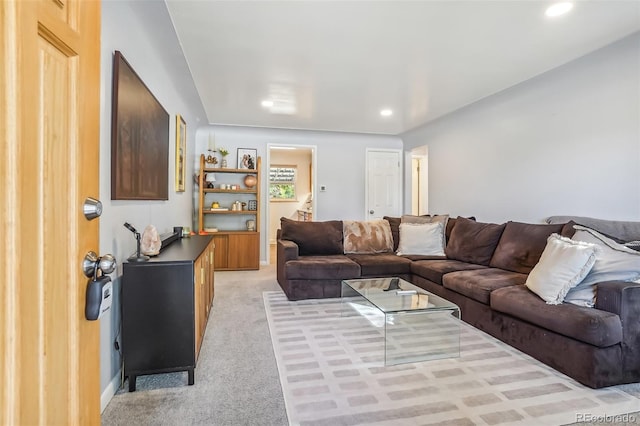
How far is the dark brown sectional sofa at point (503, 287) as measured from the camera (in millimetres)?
1946

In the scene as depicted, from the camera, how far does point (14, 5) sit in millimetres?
515

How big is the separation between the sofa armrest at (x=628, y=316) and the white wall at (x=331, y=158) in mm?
4630

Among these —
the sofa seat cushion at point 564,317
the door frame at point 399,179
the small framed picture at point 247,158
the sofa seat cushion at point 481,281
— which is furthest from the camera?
the door frame at point 399,179

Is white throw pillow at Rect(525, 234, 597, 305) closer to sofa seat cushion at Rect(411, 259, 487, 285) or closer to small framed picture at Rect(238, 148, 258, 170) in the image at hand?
sofa seat cushion at Rect(411, 259, 487, 285)

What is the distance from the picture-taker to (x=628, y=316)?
1955 millimetres

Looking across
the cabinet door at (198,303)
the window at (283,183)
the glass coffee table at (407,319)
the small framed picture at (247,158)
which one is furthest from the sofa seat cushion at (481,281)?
the window at (283,183)

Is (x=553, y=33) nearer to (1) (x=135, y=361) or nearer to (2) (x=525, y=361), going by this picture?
(2) (x=525, y=361)

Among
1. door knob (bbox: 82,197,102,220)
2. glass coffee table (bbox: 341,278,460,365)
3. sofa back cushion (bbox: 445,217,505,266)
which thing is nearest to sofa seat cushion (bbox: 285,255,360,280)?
glass coffee table (bbox: 341,278,460,365)

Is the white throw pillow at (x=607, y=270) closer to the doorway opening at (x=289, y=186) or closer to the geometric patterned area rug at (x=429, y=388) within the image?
the geometric patterned area rug at (x=429, y=388)

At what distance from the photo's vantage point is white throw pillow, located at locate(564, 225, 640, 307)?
2111 mm

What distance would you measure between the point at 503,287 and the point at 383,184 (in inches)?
161

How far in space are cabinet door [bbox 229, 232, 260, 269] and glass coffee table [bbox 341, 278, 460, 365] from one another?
234 cm

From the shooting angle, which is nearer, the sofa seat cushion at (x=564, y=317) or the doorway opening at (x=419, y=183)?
the sofa seat cushion at (x=564, y=317)

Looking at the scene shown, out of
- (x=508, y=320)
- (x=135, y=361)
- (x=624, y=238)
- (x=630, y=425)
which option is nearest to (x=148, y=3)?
(x=135, y=361)
